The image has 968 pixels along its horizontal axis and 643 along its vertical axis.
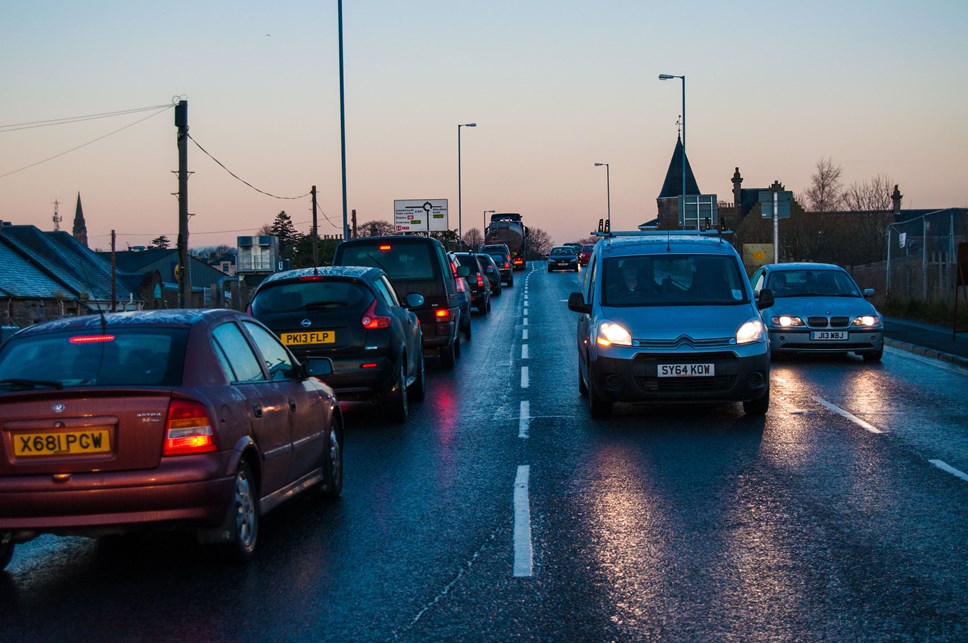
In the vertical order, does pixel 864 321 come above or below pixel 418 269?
below

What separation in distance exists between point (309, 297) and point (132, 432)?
21.5 ft

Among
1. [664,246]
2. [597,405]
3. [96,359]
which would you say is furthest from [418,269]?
[96,359]

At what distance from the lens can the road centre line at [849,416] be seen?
11289mm

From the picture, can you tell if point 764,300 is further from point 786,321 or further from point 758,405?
point 786,321

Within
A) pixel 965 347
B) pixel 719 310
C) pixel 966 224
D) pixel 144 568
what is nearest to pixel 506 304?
pixel 966 224

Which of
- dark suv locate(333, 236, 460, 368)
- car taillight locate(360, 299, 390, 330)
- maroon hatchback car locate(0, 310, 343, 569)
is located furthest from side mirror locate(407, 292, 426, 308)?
maroon hatchback car locate(0, 310, 343, 569)

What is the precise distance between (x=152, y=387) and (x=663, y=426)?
6.71 metres

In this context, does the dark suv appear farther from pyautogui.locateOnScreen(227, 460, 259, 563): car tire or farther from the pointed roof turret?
the pointed roof turret

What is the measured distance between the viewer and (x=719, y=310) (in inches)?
476

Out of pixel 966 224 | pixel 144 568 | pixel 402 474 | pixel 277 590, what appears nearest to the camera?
pixel 277 590

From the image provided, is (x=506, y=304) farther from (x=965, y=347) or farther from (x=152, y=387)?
(x=152, y=387)

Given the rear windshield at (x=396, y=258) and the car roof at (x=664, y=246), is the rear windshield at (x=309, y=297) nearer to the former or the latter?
the car roof at (x=664, y=246)

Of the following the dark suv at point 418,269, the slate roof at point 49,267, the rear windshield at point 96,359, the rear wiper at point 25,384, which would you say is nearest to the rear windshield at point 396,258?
the dark suv at point 418,269

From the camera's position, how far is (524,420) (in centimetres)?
1227
